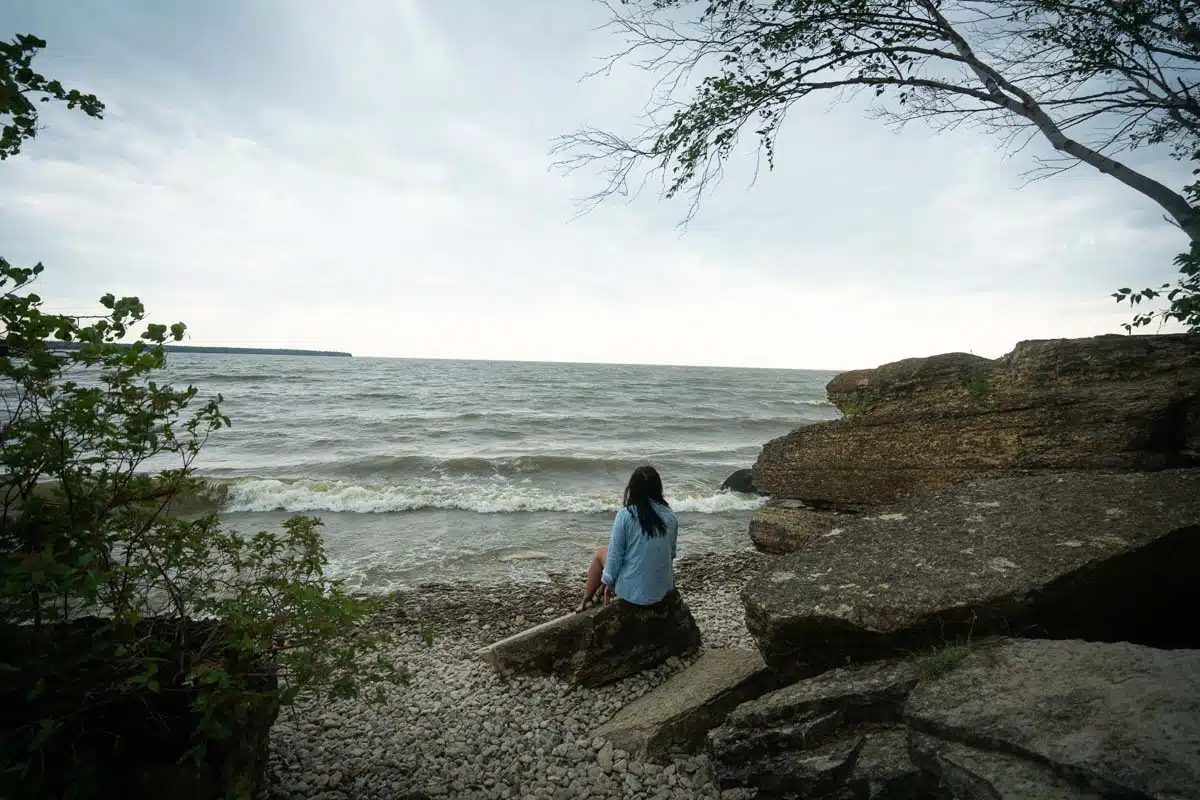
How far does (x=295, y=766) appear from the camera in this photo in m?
4.39

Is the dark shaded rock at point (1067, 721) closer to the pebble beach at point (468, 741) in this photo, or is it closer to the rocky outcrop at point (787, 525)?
the pebble beach at point (468, 741)

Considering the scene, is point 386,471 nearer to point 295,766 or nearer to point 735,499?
A: point 735,499

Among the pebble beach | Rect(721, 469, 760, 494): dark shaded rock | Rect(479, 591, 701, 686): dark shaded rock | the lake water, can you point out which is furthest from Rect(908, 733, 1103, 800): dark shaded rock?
Rect(721, 469, 760, 494): dark shaded rock

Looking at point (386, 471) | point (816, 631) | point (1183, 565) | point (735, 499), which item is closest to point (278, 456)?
point (386, 471)

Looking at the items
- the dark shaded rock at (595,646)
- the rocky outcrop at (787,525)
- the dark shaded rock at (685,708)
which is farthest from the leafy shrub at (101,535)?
the rocky outcrop at (787,525)

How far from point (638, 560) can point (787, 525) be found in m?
3.04

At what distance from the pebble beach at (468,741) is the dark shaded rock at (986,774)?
135 centimetres

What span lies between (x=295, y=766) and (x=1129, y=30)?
32.5 feet

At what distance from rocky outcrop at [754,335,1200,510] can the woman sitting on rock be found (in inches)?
114

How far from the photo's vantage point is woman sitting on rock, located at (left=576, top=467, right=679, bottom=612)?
221 inches

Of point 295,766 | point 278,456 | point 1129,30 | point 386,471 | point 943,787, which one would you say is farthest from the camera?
point 278,456

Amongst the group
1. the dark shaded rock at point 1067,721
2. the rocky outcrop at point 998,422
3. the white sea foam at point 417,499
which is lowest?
the white sea foam at point 417,499

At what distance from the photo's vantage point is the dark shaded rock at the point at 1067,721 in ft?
7.21

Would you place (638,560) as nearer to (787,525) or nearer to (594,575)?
(594,575)
